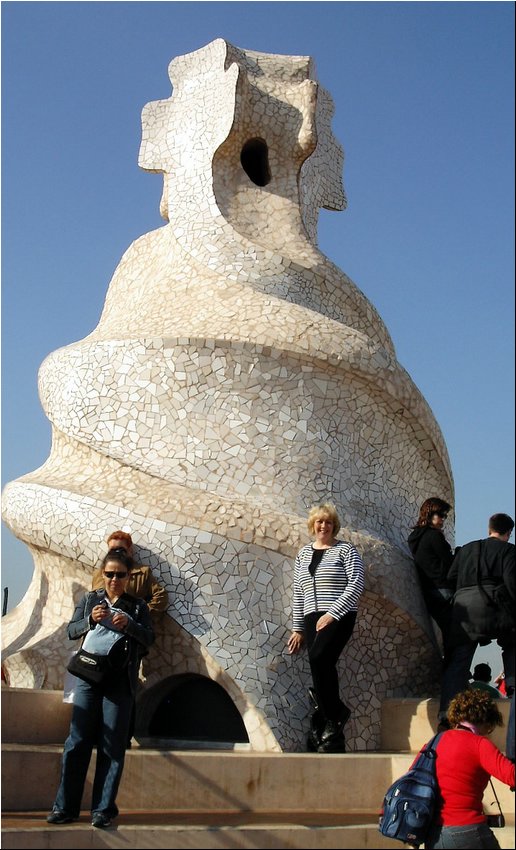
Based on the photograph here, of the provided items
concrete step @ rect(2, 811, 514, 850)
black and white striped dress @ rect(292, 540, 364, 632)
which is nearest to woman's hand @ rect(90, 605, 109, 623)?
concrete step @ rect(2, 811, 514, 850)

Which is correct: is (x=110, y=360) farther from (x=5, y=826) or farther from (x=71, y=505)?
(x=5, y=826)

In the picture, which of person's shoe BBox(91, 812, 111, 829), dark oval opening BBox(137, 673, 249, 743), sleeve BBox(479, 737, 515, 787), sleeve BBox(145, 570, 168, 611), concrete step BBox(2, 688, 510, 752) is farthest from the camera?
dark oval opening BBox(137, 673, 249, 743)

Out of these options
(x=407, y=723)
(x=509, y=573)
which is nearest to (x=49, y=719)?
(x=407, y=723)

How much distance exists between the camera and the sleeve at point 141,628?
5.24 m

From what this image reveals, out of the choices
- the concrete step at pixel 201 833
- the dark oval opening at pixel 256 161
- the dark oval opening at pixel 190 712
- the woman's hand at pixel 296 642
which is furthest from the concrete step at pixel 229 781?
the dark oval opening at pixel 256 161

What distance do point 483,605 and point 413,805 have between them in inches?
83.0

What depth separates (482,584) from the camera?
627cm

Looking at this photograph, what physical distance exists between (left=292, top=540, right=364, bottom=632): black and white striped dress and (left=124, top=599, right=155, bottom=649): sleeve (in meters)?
1.37

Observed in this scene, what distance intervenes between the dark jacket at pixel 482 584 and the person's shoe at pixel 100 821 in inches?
105

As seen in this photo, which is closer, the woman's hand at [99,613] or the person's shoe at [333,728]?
the woman's hand at [99,613]

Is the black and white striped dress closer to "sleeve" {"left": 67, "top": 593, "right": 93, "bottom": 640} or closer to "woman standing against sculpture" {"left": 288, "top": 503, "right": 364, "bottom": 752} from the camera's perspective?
"woman standing against sculpture" {"left": 288, "top": 503, "right": 364, "bottom": 752}

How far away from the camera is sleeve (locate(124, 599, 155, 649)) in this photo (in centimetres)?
524

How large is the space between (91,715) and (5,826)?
0.67 metres

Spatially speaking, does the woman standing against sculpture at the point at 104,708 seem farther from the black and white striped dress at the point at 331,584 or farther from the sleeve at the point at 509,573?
the sleeve at the point at 509,573
